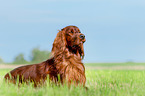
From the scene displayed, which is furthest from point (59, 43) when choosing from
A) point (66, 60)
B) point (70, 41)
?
point (66, 60)

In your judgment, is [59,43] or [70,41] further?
[59,43]

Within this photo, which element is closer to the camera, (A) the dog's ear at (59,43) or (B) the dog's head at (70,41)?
(B) the dog's head at (70,41)

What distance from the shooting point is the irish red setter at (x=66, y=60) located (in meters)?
4.89

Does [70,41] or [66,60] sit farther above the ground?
[70,41]

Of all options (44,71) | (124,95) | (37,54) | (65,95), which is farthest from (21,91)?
(37,54)

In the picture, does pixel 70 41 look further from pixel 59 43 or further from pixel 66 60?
pixel 66 60

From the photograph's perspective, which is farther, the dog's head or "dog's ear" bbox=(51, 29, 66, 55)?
"dog's ear" bbox=(51, 29, 66, 55)

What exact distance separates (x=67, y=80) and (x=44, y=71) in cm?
72

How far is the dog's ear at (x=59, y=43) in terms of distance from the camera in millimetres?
5042

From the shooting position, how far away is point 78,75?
16.5 feet

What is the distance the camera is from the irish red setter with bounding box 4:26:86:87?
4.89 metres

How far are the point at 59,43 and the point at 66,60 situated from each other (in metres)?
0.48

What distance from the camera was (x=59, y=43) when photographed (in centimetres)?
514

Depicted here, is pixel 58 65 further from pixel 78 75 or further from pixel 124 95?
pixel 124 95
